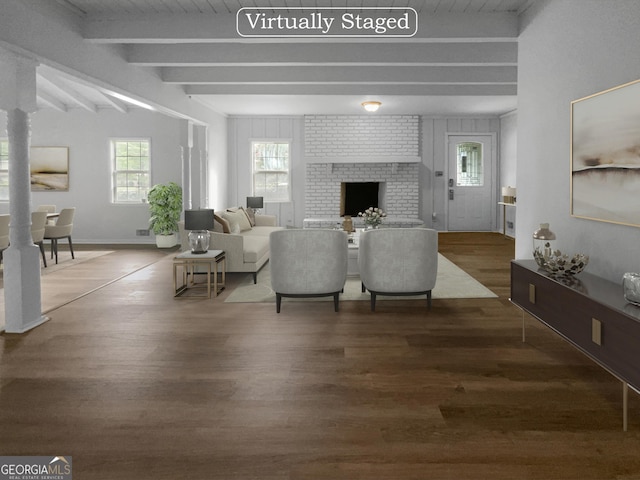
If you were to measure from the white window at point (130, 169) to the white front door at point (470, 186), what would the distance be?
6.99 metres

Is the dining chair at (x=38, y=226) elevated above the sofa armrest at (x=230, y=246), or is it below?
above

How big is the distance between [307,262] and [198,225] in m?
1.53

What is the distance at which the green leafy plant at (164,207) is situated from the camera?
32.3 feet

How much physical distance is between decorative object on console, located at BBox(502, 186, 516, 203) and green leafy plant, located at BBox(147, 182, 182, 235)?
6947mm

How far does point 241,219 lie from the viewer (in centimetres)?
858

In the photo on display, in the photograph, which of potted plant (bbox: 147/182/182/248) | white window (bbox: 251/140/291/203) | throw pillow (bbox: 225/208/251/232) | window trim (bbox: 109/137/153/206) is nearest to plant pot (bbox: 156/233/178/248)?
potted plant (bbox: 147/182/182/248)

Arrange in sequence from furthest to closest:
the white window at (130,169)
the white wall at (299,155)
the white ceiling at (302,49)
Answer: the white wall at (299,155) < the white window at (130,169) < the white ceiling at (302,49)

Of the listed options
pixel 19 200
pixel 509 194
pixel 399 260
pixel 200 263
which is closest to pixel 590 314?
pixel 399 260

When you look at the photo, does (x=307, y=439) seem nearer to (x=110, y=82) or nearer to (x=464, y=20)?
(x=464, y=20)

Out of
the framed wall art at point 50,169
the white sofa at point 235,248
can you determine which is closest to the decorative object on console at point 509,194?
the white sofa at point 235,248

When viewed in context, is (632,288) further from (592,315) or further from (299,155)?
(299,155)

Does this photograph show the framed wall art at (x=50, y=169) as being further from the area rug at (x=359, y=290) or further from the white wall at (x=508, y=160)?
the white wall at (x=508, y=160)

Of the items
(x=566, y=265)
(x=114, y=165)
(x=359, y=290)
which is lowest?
(x=359, y=290)

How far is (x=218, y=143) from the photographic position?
36.1ft
